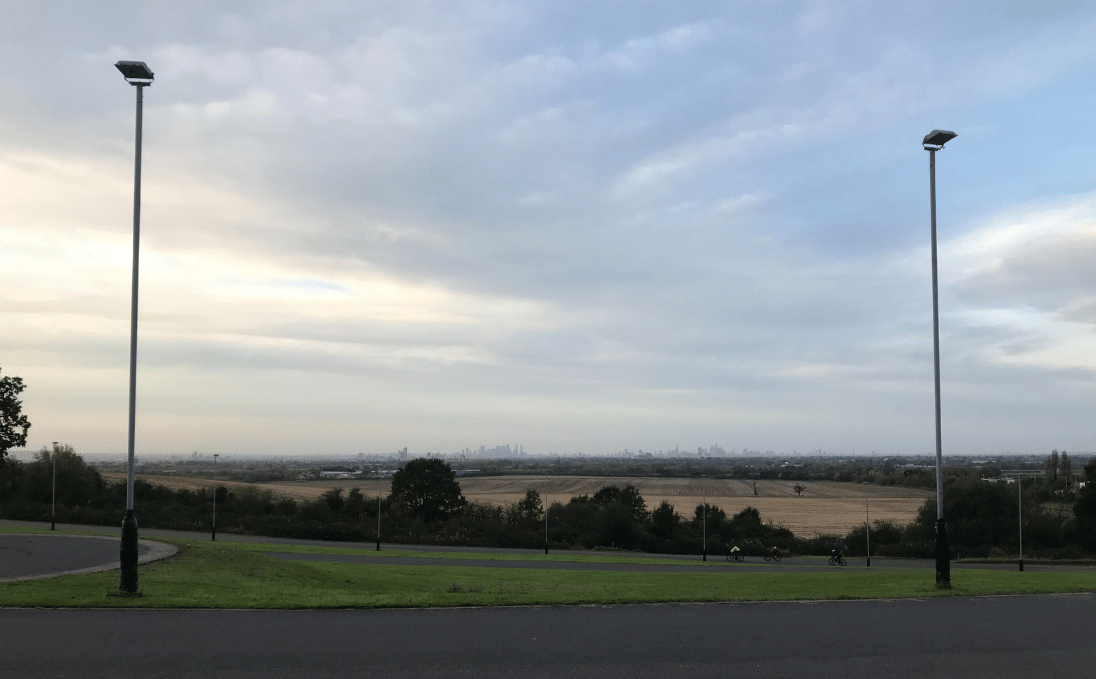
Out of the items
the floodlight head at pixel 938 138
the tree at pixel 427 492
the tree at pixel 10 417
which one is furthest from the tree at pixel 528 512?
the floodlight head at pixel 938 138

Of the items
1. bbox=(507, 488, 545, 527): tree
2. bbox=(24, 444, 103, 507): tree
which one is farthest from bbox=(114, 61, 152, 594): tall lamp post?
bbox=(24, 444, 103, 507): tree

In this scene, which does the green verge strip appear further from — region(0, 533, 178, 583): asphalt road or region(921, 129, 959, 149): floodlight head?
region(921, 129, 959, 149): floodlight head

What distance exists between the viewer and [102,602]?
14.3m

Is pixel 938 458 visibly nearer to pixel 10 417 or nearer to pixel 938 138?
pixel 938 138

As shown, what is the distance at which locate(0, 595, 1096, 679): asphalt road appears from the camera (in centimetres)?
1027

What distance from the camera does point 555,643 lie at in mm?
11812

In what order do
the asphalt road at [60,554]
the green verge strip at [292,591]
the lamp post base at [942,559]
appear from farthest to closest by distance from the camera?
the asphalt road at [60,554] < the lamp post base at [942,559] < the green verge strip at [292,591]

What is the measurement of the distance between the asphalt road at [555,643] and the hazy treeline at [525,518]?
1711 inches

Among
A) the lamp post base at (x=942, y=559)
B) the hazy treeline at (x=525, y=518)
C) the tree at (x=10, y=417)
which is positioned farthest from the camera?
the hazy treeline at (x=525, y=518)

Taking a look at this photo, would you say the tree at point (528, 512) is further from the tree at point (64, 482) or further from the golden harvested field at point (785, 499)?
the tree at point (64, 482)

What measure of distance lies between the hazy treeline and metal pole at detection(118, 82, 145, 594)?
43924 mm

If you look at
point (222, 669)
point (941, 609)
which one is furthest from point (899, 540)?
point (222, 669)

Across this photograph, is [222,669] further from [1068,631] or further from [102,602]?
[1068,631]

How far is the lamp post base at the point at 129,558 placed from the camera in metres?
15.2
